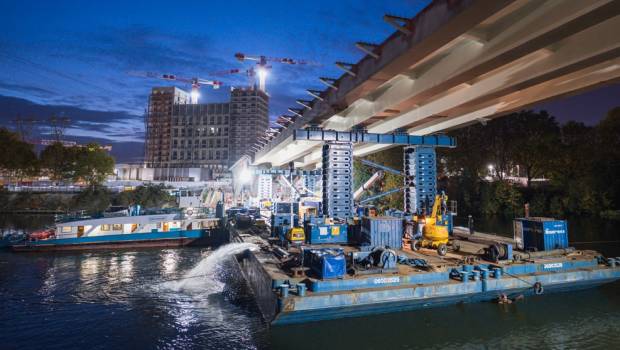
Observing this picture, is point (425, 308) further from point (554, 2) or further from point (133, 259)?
point (133, 259)

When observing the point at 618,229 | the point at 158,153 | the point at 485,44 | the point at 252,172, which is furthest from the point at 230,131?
the point at 485,44

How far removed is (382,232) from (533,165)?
54092 mm

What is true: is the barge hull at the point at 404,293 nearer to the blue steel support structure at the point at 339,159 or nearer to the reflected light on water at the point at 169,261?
the blue steel support structure at the point at 339,159

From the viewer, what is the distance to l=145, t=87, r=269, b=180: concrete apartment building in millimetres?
137138

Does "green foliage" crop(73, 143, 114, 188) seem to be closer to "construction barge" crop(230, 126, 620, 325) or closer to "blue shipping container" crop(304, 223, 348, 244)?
"construction barge" crop(230, 126, 620, 325)

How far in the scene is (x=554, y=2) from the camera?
9.06m

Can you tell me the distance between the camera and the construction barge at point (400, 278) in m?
11.8

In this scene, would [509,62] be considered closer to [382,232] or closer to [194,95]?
[382,232]

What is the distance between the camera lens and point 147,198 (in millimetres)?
62781

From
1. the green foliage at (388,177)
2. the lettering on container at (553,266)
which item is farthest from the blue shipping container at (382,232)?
the green foliage at (388,177)

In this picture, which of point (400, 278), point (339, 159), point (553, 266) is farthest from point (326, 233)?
point (553, 266)

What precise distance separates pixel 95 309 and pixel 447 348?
14.6 metres

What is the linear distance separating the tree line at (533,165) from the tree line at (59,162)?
201ft

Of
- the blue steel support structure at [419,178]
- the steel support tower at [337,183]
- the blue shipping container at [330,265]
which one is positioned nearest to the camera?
the blue shipping container at [330,265]
